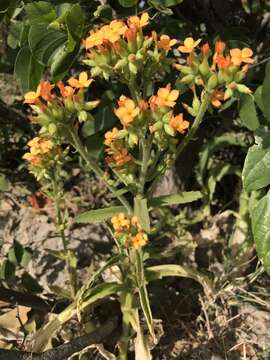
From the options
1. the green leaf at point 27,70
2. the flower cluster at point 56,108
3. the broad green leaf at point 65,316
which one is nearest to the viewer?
the flower cluster at point 56,108

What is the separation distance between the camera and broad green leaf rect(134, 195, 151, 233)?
4.72 ft

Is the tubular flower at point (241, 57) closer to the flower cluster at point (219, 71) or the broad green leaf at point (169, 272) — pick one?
the flower cluster at point (219, 71)

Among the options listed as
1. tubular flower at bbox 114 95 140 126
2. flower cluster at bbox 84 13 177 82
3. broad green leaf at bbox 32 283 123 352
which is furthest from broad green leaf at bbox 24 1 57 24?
broad green leaf at bbox 32 283 123 352

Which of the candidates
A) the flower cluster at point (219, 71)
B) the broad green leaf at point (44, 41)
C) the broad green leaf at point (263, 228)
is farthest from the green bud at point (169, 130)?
the broad green leaf at point (44, 41)

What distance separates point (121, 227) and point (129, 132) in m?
0.31

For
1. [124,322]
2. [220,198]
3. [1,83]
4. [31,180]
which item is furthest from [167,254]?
[1,83]

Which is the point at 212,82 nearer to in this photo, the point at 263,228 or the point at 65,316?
the point at 263,228

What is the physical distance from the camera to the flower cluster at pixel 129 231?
1.43m

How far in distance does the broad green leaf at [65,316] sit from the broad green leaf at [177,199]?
0.34 m

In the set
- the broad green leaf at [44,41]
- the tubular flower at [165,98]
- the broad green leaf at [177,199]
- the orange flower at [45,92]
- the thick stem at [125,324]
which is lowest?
the thick stem at [125,324]

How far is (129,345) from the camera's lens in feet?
6.01

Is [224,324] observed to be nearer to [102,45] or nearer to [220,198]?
[220,198]

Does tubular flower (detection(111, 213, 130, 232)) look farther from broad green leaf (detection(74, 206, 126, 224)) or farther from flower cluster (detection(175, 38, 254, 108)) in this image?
flower cluster (detection(175, 38, 254, 108))

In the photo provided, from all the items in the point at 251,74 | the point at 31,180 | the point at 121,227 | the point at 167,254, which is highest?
the point at 251,74
